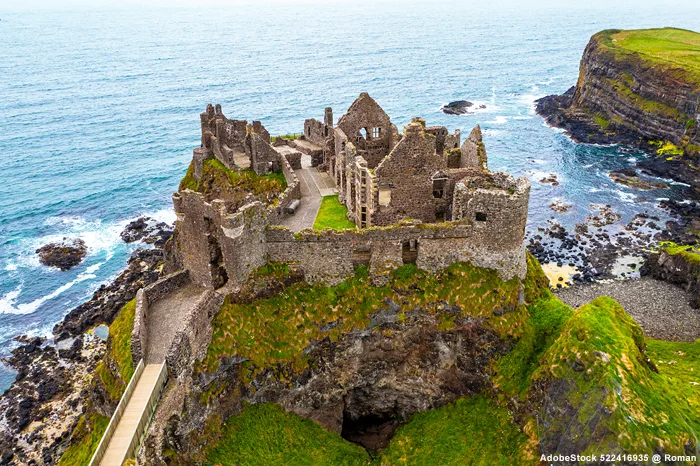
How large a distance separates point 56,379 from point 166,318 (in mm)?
29302

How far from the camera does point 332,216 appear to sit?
148ft

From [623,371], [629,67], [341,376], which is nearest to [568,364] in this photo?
[623,371]

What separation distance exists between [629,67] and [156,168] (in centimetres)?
11026

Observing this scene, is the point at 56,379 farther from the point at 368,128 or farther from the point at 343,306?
the point at 368,128

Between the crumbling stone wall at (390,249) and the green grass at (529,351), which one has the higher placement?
the crumbling stone wall at (390,249)

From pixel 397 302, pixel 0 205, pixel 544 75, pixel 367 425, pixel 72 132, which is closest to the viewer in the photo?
pixel 397 302

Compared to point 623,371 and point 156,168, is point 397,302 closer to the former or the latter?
point 623,371

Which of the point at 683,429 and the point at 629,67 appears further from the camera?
the point at 629,67

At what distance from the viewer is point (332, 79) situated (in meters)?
180

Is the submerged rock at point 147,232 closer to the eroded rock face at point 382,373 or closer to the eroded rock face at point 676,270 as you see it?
the eroded rock face at point 382,373

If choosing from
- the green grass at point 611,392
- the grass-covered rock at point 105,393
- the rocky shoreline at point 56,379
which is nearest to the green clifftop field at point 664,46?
the green grass at point 611,392

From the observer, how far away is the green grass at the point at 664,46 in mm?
123650

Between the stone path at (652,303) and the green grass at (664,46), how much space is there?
64.5m

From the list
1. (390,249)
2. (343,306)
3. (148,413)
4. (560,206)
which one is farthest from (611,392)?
(560,206)
